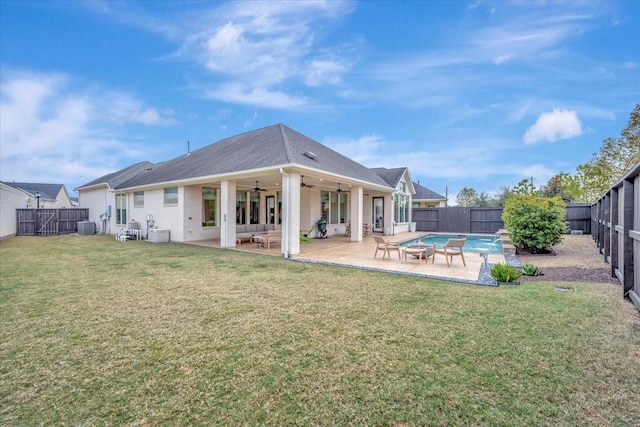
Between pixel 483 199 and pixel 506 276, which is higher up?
pixel 483 199

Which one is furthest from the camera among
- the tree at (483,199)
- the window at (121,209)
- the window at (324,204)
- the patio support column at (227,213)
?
the tree at (483,199)

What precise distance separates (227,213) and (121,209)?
11474 mm

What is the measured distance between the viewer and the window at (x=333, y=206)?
62.7ft

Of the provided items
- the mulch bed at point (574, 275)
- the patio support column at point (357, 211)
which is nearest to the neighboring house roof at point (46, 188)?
the patio support column at point (357, 211)

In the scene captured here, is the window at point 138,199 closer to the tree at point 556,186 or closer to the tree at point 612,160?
the tree at point 612,160

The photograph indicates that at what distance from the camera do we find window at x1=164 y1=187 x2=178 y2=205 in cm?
1558

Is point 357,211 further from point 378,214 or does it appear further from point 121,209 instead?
point 121,209

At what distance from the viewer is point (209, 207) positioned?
54.0 ft

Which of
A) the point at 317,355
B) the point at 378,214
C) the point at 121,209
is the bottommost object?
the point at 317,355

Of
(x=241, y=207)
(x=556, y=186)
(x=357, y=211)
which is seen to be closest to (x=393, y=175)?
(x=357, y=211)

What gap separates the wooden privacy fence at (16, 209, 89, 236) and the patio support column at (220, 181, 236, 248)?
16933 mm

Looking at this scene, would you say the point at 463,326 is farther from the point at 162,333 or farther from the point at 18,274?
the point at 18,274

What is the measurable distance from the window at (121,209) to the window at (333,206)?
13.0 metres

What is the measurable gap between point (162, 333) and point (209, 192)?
42.5 feet
